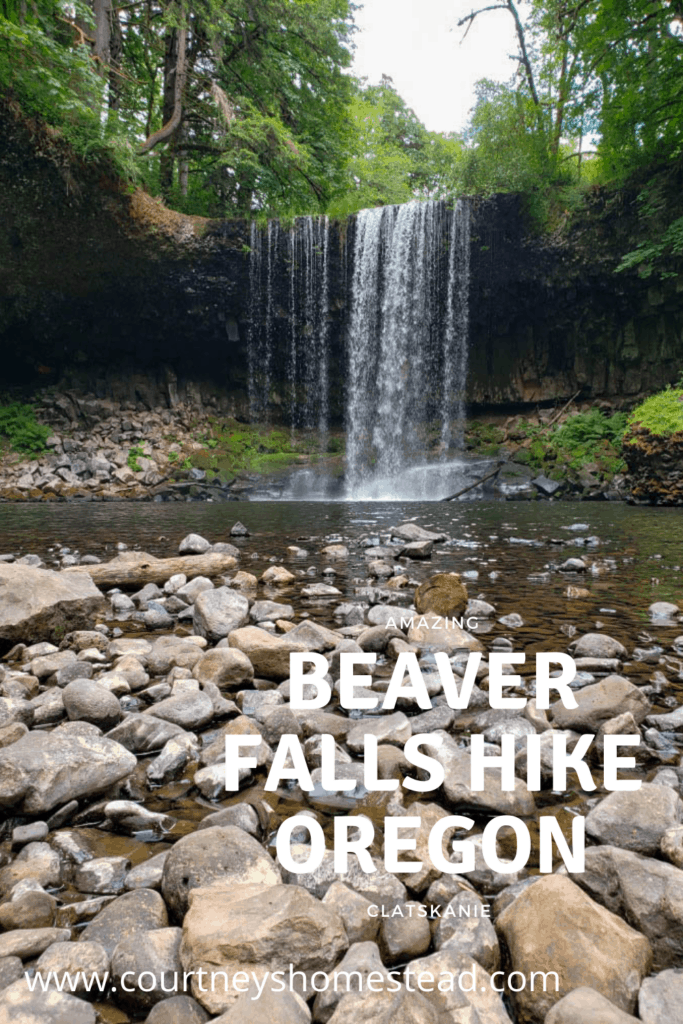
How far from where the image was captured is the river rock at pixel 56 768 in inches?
61.8

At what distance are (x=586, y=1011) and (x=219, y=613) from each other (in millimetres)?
2563

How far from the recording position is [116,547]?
6.59m

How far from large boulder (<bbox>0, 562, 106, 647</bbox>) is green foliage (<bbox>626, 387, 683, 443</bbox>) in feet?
43.2

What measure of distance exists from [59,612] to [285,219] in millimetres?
19807

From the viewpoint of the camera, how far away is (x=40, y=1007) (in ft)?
3.27

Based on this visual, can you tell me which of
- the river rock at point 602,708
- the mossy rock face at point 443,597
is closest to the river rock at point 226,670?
the river rock at point 602,708

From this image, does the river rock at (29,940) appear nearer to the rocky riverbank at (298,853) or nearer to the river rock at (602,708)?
the rocky riverbank at (298,853)

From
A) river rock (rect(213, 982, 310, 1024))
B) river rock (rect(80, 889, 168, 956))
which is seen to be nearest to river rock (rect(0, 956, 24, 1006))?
river rock (rect(80, 889, 168, 956))

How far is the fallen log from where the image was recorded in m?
4.57

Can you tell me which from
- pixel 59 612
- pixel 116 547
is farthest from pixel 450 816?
pixel 116 547

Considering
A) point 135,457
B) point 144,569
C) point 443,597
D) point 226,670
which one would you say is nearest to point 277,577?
point 144,569

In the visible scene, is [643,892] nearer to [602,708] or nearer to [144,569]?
[602,708]

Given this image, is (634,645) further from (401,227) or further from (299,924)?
(401,227)

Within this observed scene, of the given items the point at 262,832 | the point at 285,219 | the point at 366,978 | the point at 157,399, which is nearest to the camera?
the point at 366,978
